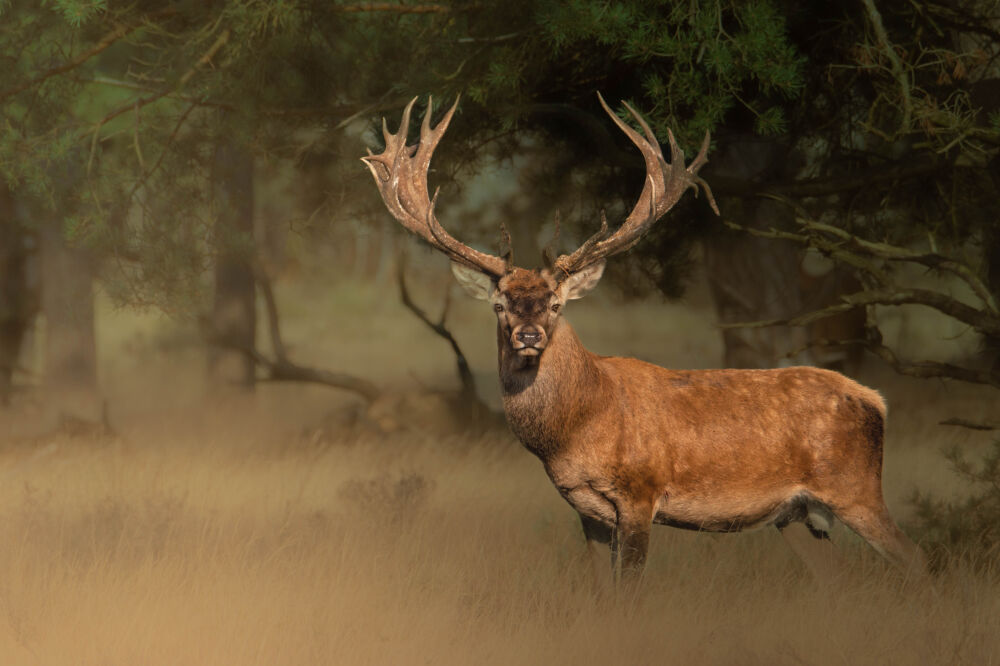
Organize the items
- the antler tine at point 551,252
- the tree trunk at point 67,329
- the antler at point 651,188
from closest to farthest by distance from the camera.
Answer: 1. the antler tine at point 551,252
2. the antler at point 651,188
3. the tree trunk at point 67,329

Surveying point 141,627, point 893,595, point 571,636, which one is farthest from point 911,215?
point 141,627

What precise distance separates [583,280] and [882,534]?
6.56 ft

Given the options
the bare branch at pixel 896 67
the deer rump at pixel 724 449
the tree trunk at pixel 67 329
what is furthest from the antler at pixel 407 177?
the tree trunk at pixel 67 329

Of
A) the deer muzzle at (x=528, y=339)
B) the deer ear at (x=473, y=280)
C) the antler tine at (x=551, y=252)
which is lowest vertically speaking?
the deer muzzle at (x=528, y=339)

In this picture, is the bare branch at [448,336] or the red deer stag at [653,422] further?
the bare branch at [448,336]

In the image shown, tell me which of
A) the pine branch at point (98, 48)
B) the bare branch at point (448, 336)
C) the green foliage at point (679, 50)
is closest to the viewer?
the green foliage at point (679, 50)

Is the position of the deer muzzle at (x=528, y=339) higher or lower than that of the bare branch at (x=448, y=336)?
higher

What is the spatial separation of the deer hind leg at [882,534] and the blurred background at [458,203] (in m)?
0.27

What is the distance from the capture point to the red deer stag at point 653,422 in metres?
5.66

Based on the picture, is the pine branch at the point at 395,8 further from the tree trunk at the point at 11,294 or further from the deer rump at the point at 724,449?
the tree trunk at the point at 11,294

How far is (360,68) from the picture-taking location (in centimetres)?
909

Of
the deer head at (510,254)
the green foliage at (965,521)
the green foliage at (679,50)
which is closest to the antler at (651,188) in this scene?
the deer head at (510,254)

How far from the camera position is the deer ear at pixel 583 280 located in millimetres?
5754

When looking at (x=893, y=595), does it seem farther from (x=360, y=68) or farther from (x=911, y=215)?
(x=360, y=68)
